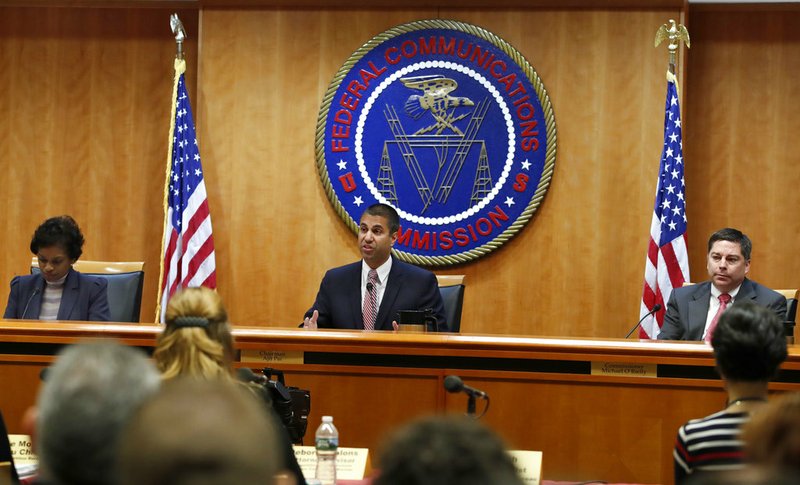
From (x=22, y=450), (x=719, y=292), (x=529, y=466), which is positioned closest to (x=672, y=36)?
(x=719, y=292)

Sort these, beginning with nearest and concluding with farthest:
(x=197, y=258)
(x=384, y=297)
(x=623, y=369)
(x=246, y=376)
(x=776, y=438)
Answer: (x=776, y=438), (x=246, y=376), (x=623, y=369), (x=384, y=297), (x=197, y=258)

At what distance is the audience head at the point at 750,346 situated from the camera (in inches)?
98.5

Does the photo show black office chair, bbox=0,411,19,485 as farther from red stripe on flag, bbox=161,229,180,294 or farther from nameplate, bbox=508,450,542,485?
red stripe on flag, bbox=161,229,180,294

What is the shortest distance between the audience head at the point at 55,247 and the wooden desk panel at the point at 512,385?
106 cm

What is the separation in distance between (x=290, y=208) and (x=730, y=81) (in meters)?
2.86

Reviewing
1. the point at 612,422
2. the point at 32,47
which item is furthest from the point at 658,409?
the point at 32,47

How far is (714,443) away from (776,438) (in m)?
1.07

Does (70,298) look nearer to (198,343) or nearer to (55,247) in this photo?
(55,247)

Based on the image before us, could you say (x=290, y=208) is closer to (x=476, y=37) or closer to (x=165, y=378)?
(x=476, y=37)

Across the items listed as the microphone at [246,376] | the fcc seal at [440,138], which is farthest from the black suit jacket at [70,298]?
the microphone at [246,376]

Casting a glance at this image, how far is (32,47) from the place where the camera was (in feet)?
23.4

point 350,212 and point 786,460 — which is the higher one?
point 350,212

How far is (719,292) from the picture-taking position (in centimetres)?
523

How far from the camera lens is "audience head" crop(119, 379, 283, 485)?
98cm
